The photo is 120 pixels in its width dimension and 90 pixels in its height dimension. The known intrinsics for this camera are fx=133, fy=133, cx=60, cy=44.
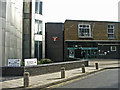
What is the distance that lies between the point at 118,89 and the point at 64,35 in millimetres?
24850

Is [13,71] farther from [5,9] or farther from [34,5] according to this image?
[34,5]

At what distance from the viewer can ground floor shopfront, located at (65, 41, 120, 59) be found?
101 feet

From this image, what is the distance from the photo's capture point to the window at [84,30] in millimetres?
31550

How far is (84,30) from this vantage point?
3172 centimetres

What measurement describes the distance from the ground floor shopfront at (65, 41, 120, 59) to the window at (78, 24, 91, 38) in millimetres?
1756

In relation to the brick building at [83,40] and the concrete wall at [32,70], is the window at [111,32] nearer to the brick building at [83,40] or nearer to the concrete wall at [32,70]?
the brick building at [83,40]

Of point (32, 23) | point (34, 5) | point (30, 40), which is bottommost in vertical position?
point (30, 40)

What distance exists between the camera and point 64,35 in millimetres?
31422

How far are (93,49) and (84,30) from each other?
16.5ft

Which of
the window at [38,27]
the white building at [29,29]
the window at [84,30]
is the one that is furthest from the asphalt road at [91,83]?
the window at [84,30]

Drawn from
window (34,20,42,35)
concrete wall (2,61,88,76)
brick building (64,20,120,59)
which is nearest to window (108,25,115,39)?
brick building (64,20,120,59)

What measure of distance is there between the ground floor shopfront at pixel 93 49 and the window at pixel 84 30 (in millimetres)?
1756

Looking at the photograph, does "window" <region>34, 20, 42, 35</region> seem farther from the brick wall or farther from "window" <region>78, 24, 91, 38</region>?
"window" <region>78, 24, 91, 38</region>

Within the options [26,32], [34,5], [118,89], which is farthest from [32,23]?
[118,89]
